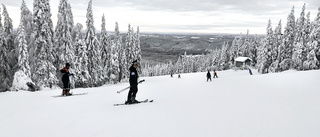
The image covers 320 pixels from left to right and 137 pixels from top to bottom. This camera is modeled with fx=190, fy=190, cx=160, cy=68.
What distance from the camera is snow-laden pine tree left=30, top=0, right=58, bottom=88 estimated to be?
75.4 feet

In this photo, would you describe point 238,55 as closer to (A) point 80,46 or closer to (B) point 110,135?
(A) point 80,46

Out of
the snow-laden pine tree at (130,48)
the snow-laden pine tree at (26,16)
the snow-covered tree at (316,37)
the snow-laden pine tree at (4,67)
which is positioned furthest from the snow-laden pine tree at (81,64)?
the snow-covered tree at (316,37)

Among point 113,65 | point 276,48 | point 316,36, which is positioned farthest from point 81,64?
point 276,48

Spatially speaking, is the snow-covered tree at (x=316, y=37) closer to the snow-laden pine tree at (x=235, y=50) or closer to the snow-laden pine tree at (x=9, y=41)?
the snow-laden pine tree at (x=235, y=50)

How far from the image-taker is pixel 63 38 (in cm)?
2700

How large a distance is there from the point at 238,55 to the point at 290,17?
25.3m

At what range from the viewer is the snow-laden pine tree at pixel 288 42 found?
1601 inches

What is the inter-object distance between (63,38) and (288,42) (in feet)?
144

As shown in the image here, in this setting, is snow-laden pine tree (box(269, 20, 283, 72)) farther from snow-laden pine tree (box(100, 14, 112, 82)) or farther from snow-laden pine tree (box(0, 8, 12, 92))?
snow-laden pine tree (box(0, 8, 12, 92))

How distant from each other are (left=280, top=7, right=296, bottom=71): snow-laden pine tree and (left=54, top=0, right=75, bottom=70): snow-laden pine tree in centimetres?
4220

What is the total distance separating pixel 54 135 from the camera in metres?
4.61

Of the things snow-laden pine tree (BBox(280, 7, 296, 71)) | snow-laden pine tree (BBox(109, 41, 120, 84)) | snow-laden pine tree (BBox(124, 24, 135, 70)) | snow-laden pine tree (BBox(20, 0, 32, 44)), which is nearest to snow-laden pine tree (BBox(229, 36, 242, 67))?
snow-laden pine tree (BBox(280, 7, 296, 71))

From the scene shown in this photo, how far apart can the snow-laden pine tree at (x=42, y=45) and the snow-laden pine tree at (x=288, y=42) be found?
44.2 m

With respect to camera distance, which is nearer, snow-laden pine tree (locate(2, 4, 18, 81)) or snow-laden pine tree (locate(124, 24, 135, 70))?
snow-laden pine tree (locate(2, 4, 18, 81))
